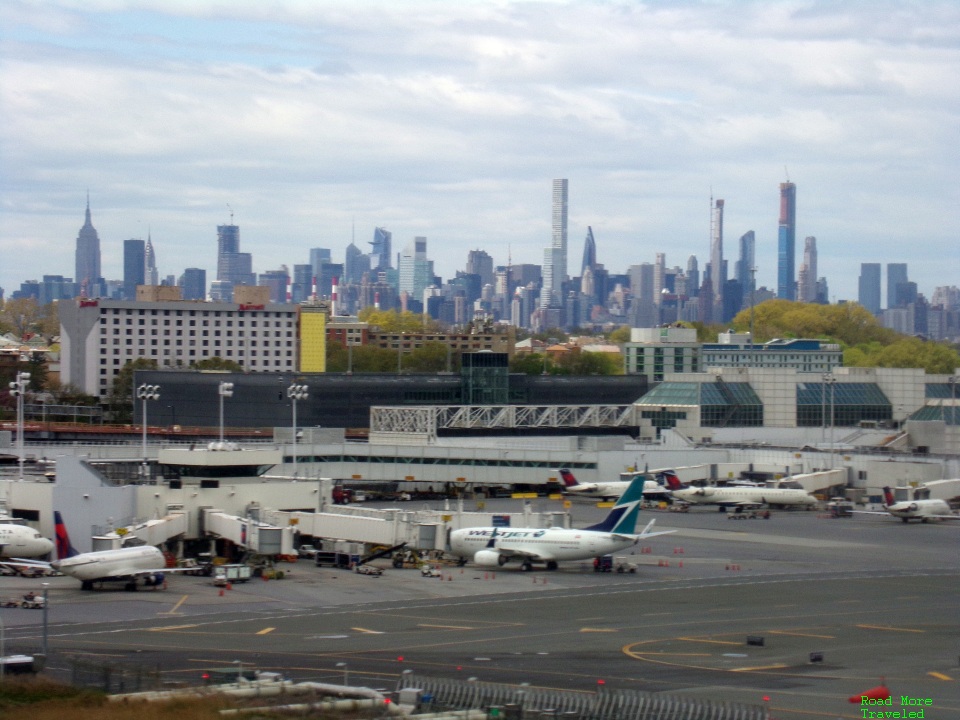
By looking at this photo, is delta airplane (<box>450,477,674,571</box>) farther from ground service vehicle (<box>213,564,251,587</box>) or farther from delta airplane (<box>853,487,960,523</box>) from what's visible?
delta airplane (<box>853,487,960,523</box>)

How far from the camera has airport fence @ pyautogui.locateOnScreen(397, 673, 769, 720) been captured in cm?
4184

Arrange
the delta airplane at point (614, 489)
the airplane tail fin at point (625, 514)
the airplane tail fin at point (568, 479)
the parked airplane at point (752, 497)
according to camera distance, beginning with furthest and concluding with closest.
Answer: the airplane tail fin at point (568, 479), the delta airplane at point (614, 489), the parked airplane at point (752, 497), the airplane tail fin at point (625, 514)

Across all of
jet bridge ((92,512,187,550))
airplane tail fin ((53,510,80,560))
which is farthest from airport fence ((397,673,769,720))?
jet bridge ((92,512,187,550))

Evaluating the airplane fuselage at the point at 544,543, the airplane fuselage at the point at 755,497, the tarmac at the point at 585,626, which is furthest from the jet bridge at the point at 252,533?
the airplane fuselage at the point at 755,497

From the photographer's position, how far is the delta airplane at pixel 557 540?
8606cm

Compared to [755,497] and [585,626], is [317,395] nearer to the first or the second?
[755,497]

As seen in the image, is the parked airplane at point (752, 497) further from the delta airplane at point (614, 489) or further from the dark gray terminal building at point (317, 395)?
the dark gray terminal building at point (317, 395)

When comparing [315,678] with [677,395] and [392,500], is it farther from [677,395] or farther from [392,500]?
[677,395]

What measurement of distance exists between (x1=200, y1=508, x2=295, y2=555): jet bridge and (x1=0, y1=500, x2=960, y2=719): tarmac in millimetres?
1877

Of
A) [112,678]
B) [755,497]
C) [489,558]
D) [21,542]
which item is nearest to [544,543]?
[489,558]

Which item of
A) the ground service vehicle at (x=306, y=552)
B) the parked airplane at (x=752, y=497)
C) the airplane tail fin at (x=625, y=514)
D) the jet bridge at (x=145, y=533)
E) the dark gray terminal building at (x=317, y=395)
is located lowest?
the ground service vehicle at (x=306, y=552)

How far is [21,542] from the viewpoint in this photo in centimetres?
8512

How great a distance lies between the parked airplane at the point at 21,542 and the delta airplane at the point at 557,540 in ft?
82.4

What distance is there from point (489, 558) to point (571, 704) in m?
45.2
